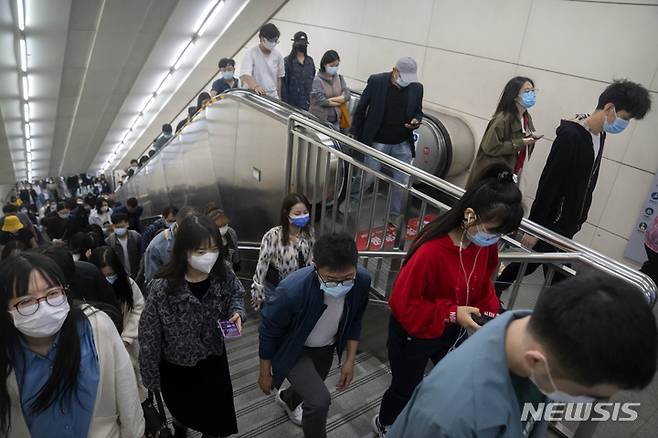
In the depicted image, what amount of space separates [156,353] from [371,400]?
1.50 metres

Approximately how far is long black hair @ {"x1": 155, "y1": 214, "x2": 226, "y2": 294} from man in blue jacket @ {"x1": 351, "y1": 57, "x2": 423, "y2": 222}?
2106mm

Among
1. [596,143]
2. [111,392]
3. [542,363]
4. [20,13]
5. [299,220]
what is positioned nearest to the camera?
[542,363]

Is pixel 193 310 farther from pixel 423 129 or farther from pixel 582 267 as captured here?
pixel 423 129

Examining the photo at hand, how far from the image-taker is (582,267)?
222 cm

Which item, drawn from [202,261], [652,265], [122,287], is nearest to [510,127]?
[652,265]

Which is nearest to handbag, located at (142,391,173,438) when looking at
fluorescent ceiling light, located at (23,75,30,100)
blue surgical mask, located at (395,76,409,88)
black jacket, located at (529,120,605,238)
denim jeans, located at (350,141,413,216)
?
denim jeans, located at (350,141,413,216)

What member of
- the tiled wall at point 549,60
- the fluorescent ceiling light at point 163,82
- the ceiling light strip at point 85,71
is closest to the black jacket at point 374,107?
the tiled wall at point 549,60

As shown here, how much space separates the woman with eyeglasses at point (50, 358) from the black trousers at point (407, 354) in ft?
4.32

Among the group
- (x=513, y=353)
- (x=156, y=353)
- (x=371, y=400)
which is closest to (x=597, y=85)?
(x=371, y=400)

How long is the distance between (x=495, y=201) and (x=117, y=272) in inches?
92.7

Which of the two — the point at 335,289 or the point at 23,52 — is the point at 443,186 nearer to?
the point at 335,289

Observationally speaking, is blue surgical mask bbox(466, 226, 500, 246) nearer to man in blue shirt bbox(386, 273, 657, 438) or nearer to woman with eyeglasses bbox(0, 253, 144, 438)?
man in blue shirt bbox(386, 273, 657, 438)

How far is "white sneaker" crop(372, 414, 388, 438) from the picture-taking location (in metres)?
2.51

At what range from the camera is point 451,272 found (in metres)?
2.08
